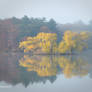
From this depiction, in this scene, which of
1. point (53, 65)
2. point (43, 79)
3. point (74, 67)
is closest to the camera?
point (43, 79)

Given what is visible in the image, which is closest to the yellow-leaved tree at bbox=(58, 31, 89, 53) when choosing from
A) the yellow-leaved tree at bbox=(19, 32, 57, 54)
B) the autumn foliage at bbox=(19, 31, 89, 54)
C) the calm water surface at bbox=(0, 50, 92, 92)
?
the autumn foliage at bbox=(19, 31, 89, 54)

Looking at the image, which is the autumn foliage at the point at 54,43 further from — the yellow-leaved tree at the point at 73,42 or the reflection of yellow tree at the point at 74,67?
the reflection of yellow tree at the point at 74,67

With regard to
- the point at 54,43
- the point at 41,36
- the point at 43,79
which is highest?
the point at 41,36

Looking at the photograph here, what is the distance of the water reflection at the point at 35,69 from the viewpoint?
313 centimetres

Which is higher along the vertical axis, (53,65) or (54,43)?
(54,43)

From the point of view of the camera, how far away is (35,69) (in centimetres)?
384

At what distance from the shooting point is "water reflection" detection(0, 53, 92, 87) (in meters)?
3.13

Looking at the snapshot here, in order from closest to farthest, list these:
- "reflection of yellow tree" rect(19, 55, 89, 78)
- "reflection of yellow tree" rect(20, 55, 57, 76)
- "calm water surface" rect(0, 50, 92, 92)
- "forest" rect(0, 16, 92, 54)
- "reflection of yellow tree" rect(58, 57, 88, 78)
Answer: "calm water surface" rect(0, 50, 92, 92)
"reflection of yellow tree" rect(58, 57, 88, 78)
"reflection of yellow tree" rect(19, 55, 89, 78)
"reflection of yellow tree" rect(20, 55, 57, 76)
"forest" rect(0, 16, 92, 54)

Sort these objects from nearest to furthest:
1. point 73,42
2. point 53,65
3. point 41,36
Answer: point 53,65 < point 73,42 < point 41,36

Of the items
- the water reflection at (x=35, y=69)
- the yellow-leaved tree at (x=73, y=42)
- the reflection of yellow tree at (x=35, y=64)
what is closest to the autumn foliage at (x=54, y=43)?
the yellow-leaved tree at (x=73, y=42)

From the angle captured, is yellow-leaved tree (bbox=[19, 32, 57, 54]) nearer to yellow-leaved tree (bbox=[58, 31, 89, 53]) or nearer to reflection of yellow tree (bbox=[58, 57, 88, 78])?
yellow-leaved tree (bbox=[58, 31, 89, 53])

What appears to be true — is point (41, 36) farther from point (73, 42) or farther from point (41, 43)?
point (73, 42)

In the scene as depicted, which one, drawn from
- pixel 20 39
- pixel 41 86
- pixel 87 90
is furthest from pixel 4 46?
pixel 87 90

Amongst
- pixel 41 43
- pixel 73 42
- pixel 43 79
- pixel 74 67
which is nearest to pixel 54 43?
pixel 41 43
